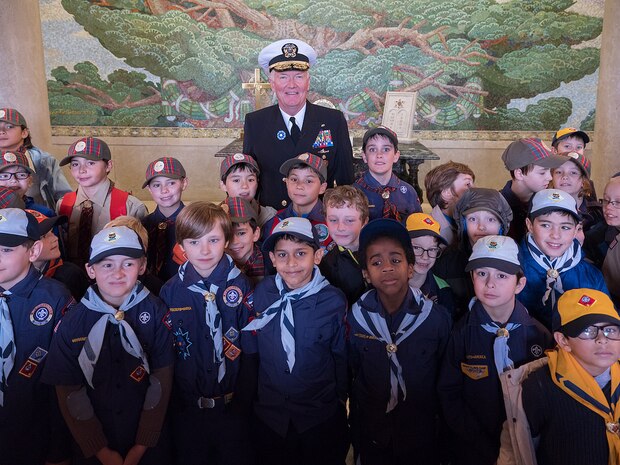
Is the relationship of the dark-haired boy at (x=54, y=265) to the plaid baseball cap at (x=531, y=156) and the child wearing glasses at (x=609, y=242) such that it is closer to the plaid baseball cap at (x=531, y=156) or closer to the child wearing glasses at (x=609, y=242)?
the plaid baseball cap at (x=531, y=156)

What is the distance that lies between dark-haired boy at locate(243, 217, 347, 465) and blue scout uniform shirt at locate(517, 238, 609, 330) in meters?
1.07

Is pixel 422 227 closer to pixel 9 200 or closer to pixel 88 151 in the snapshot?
pixel 88 151

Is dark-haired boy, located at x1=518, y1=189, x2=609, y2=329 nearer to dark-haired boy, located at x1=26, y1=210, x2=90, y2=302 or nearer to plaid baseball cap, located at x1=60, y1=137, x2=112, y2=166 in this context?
dark-haired boy, located at x1=26, y1=210, x2=90, y2=302

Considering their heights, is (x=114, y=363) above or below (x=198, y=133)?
below

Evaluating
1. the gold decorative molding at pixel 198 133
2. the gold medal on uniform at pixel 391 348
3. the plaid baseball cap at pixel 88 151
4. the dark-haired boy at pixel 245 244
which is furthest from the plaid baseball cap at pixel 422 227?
the gold decorative molding at pixel 198 133

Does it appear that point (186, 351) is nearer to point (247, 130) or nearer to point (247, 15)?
point (247, 130)

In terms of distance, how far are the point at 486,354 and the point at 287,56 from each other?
2.32m

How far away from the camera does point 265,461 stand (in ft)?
8.49

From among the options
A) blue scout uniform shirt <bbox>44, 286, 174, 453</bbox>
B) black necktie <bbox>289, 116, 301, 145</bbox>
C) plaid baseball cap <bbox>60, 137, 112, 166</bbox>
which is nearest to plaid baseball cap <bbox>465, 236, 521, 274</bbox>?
blue scout uniform shirt <bbox>44, 286, 174, 453</bbox>

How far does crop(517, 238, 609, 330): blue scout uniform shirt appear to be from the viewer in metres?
2.76

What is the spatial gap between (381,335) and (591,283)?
123cm

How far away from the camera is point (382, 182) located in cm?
373

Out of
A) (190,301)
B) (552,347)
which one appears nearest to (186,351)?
(190,301)

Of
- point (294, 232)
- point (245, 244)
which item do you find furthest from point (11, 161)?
point (294, 232)
